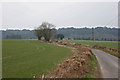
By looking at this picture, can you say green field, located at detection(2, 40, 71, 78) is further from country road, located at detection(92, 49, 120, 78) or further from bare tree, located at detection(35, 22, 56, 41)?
bare tree, located at detection(35, 22, 56, 41)

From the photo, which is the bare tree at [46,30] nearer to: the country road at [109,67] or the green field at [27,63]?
the green field at [27,63]

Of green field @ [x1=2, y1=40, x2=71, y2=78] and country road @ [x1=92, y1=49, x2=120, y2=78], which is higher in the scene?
green field @ [x1=2, y1=40, x2=71, y2=78]

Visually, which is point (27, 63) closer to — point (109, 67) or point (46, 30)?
point (109, 67)

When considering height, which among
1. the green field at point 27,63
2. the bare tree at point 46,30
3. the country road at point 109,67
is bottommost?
the country road at point 109,67

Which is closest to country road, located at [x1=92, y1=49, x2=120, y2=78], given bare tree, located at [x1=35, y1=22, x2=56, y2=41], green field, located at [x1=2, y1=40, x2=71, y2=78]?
green field, located at [x1=2, y1=40, x2=71, y2=78]

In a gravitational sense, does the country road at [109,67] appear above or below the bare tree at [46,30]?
below

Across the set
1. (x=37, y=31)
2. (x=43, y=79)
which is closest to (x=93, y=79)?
(x=43, y=79)

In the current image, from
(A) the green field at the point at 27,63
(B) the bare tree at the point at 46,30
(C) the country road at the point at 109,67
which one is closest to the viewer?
(C) the country road at the point at 109,67

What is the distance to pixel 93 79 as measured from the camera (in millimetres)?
8484

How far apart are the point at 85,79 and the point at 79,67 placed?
7.45 ft

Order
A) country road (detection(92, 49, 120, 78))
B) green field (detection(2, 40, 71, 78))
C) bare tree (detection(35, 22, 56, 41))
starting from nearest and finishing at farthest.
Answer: country road (detection(92, 49, 120, 78)), green field (detection(2, 40, 71, 78)), bare tree (detection(35, 22, 56, 41))

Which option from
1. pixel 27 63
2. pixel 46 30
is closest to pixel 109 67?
pixel 27 63

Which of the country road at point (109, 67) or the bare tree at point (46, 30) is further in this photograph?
the bare tree at point (46, 30)

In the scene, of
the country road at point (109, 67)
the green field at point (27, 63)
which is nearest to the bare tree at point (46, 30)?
the green field at point (27, 63)
